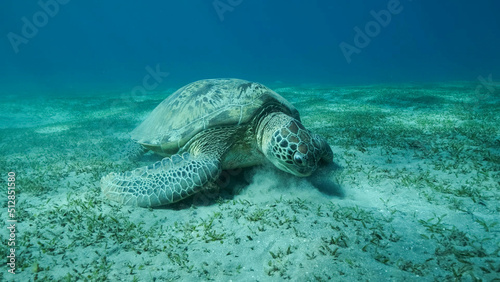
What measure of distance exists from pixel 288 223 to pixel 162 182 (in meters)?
1.72

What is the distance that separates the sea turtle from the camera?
10.4 ft

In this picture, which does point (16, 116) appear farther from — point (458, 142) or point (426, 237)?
point (458, 142)

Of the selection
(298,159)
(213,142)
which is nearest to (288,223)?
(298,159)

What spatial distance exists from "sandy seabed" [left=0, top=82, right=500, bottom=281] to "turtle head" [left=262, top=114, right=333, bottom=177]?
39cm

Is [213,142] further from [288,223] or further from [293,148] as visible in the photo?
[288,223]

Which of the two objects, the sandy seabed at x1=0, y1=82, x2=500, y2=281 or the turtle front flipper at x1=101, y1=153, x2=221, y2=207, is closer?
the sandy seabed at x1=0, y1=82, x2=500, y2=281

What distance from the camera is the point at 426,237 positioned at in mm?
2197

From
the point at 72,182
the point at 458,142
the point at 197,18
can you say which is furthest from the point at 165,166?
the point at 197,18

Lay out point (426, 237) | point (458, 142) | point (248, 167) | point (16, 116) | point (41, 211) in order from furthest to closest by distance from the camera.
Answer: point (16, 116) < point (458, 142) < point (248, 167) < point (41, 211) < point (426, 237)

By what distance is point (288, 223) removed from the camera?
2582 mm

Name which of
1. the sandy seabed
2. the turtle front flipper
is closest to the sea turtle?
the turtle front flipper

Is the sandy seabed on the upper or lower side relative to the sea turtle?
lower

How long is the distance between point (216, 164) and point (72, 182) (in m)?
2.49

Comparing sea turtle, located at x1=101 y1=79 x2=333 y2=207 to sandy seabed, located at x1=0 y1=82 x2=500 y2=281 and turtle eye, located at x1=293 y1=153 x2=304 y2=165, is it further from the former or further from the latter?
sandy seabed, located at x1=0 y1=82 x2=500 y2=281
